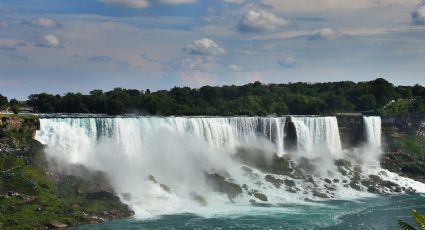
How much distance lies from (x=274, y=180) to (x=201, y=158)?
345 inches

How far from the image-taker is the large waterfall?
54.5 meters

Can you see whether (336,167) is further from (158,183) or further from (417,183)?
(158,183)

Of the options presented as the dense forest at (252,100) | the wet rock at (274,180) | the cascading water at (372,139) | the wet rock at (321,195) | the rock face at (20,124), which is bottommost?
the wet rock at (321,195)

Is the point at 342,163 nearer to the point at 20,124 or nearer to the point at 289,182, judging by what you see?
the point at 289,182

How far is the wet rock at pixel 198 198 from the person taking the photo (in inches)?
2120

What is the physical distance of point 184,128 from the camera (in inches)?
2608

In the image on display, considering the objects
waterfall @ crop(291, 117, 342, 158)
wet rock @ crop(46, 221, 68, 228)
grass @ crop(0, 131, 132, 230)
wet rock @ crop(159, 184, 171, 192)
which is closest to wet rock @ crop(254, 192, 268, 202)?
wet rock @ crop(159, 184, 171, 192)

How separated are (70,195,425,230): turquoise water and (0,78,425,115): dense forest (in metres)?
33.7

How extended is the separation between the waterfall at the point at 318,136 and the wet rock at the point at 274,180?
13.4 m

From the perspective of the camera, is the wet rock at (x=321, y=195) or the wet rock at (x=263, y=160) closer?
the wet rock at (x=321, y=195)

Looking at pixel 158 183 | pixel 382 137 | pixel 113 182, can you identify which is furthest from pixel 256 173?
pixel 382 137

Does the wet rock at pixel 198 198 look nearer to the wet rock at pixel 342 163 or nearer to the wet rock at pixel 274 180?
the wet rock at pixel 274 180

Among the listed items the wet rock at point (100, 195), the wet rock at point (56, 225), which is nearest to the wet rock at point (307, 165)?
the wet rock at point (100, 195)

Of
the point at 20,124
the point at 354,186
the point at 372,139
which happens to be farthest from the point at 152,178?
the point at 372,139
